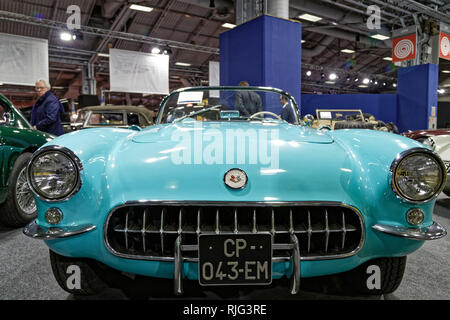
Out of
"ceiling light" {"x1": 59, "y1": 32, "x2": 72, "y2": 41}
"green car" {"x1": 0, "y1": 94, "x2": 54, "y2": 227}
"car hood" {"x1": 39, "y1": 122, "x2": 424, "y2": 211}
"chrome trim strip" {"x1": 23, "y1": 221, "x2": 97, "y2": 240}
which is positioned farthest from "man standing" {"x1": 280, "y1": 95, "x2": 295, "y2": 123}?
"ceiling light" {"x1": 59, "y1": 32, "x2": 72, "y2": 41}

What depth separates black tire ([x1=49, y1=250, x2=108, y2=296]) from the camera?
1.40 m

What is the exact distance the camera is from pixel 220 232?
1.20 metres

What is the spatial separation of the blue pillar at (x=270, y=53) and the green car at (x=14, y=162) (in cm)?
398

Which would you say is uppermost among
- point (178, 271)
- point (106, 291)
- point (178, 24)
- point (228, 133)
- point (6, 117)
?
point (178, 24)

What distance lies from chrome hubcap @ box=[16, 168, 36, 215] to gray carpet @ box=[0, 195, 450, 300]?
0.38m

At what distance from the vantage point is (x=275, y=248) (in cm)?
120

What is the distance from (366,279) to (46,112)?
4448 millimetres

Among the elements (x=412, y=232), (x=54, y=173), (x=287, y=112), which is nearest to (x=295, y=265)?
(x=412, y=232)

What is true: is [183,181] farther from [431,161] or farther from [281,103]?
[281,103]

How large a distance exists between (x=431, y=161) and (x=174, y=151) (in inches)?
44.4

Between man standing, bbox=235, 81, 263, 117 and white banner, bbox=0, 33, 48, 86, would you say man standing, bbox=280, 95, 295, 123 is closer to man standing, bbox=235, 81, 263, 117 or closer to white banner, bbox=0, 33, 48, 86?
man standing, bbox=235, 81, 263, 117

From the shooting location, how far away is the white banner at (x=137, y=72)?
1043 centimetres

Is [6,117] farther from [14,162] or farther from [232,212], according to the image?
[232,212]
